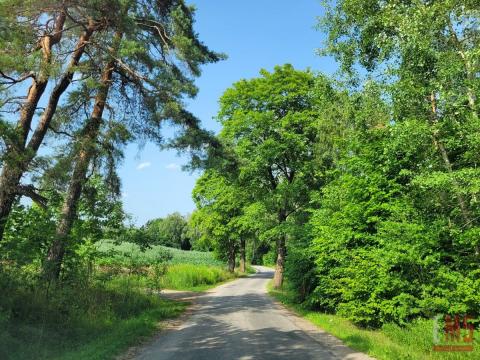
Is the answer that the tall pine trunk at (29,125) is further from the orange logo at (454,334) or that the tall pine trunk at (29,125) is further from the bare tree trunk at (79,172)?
the orange logo at (454,334)

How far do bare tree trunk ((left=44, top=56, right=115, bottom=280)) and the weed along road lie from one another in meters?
4.01

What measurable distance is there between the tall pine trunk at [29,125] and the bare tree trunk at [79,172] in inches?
44.4

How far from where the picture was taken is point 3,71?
12766 millimetres

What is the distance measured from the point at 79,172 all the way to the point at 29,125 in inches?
84.1

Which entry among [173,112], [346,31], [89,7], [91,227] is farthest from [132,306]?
[346,31]

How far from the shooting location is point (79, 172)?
1440 centimetres

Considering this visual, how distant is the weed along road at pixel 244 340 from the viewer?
30.7 feet

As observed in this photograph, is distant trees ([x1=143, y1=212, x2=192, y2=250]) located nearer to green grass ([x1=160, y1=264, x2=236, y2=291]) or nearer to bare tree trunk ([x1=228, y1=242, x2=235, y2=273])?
bare tree trunk ([x1=228, y1=242, x2=235, y2=273])

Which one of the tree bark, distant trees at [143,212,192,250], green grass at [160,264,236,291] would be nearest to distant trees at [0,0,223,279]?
the tree bark

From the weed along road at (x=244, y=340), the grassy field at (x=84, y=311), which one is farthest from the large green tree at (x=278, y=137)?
the grassy field at (x=84, y=311)

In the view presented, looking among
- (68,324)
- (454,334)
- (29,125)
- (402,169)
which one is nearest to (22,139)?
(29,125)

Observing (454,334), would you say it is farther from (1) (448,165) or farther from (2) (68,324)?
(2) (68,324)

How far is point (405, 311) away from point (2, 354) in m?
9.61

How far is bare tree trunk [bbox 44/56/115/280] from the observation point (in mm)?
12727
